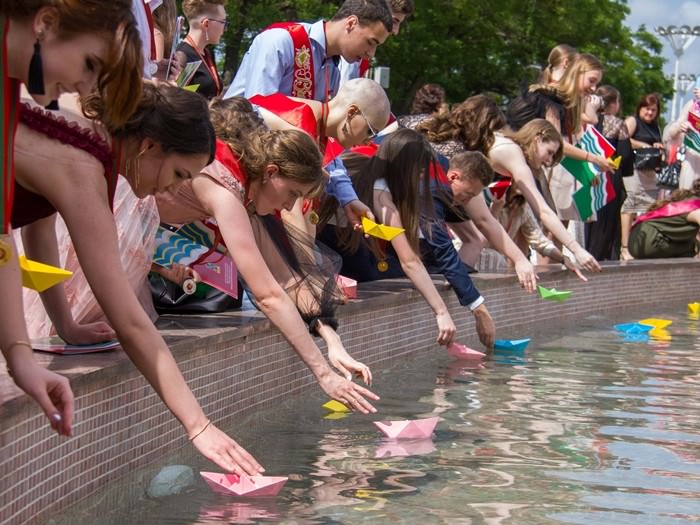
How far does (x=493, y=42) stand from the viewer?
32.2 metres

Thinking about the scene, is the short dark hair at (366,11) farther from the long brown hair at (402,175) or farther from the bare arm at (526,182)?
the bare arm at (526,182)

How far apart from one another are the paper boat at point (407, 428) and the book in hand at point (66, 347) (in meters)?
1.26

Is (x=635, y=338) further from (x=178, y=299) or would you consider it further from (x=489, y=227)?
(x=178, y=299)

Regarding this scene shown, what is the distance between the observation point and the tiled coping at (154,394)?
354cm

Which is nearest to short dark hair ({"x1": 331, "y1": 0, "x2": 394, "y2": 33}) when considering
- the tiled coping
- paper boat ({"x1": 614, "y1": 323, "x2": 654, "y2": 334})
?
the tiled coping

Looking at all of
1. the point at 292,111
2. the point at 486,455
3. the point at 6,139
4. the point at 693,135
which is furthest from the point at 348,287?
the point at 693,135

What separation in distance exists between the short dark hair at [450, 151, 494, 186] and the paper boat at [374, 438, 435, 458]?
2795 mm

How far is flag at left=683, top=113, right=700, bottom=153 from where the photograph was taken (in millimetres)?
14227

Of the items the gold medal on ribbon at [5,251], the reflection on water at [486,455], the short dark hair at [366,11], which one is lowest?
the reflection on water at [486,455]

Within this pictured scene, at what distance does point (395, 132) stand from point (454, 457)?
111 inches

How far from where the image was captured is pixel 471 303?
7602mm

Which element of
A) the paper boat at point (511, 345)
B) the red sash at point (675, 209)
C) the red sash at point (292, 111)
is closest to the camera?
the red sash at point (292, 111)

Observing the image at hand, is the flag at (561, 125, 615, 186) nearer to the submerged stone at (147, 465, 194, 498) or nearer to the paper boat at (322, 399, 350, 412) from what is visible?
the paper boat at (322, 399, 350, 412)

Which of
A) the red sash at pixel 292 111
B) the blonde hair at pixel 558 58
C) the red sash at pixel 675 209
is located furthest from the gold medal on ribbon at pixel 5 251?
the red sash at pixel 675 209
